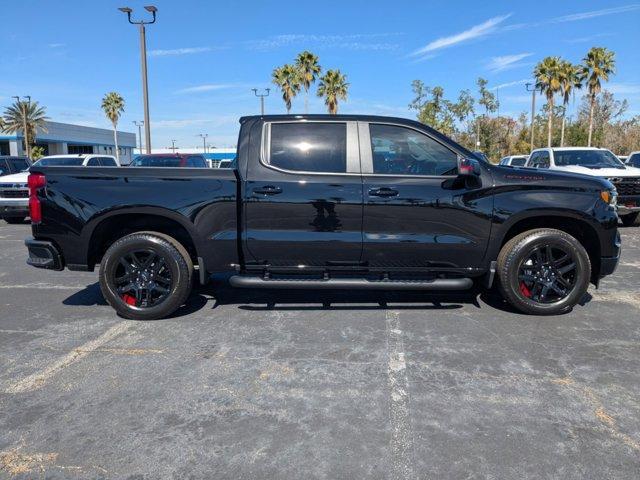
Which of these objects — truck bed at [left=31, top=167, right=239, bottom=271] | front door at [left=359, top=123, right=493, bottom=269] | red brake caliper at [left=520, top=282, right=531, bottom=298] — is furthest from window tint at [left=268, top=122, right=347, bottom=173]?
red brake caliper at [left=520, top=282, right=531, bottom=298]

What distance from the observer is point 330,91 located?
137 feet

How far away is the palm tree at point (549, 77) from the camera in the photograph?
43281mm

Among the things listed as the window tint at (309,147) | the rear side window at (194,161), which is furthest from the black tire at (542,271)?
the rear side window at (194,161)

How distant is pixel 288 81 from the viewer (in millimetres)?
41531

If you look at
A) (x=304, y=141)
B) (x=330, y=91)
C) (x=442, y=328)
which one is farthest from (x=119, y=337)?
(x=330, y=91)

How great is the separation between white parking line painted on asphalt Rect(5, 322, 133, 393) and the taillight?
1.28 m

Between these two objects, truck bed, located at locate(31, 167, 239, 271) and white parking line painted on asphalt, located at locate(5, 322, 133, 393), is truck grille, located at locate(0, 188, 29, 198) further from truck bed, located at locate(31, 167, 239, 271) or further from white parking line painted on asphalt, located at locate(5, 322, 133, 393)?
white parking line painted on asphalt, located at locate(5, 322, 133, 393)

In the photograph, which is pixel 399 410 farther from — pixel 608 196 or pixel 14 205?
pixel 14 205

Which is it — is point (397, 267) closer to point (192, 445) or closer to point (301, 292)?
point (301, 292)

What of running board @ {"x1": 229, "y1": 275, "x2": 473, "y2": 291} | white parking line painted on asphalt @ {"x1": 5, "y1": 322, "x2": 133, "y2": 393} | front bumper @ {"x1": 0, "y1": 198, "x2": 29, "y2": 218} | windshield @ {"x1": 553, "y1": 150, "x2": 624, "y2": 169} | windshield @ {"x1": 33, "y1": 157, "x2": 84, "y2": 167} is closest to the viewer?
white parking line painted on asphalt @ {"x1": 5, "y1": 322, "x2": 133, "y2": 393}

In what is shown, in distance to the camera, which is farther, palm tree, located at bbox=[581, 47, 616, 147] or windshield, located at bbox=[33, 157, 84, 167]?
palm tree, located at bbox=[581, 47, 616, 147]

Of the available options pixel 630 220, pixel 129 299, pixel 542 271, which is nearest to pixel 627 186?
pixel 630 220

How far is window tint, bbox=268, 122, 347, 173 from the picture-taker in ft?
15.9

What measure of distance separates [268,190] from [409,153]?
1406 mm
